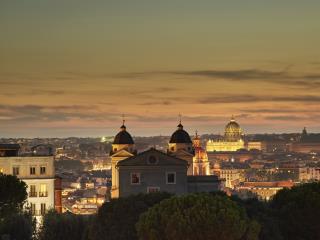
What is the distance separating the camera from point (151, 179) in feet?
251

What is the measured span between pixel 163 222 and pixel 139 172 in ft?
72.7

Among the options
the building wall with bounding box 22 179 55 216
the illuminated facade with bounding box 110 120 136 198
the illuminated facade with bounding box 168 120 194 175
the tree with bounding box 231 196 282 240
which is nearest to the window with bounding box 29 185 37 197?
the building wall with bounding box 22 179 55 216

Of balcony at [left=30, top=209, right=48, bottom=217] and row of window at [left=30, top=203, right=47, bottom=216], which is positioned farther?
row of window at [left=30, top=203, right=47, bottom=216]

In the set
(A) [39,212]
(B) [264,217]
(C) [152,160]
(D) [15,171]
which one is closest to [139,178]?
(C) [152,160]

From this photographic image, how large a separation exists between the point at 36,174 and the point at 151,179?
7.04 meters

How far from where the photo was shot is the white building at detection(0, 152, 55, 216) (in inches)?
2884

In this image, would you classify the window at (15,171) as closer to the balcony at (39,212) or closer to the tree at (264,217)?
the balcony at (39,212)

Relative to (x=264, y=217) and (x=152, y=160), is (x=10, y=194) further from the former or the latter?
(x=152, y=160)

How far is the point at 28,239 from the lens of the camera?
60.0 m

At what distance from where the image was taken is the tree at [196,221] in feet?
177

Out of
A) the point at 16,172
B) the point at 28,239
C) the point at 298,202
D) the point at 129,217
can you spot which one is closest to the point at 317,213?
the point at 298,202

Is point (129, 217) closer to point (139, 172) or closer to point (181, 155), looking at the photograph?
point (139, 172)

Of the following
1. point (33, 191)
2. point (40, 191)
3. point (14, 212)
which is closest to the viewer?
point (14, 212)

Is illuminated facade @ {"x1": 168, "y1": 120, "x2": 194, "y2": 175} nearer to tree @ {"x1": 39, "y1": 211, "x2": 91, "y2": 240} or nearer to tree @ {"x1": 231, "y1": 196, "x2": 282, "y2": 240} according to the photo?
tree @ {"x1": 231, "y1": 196, "x2": 282, "y2": 240}
